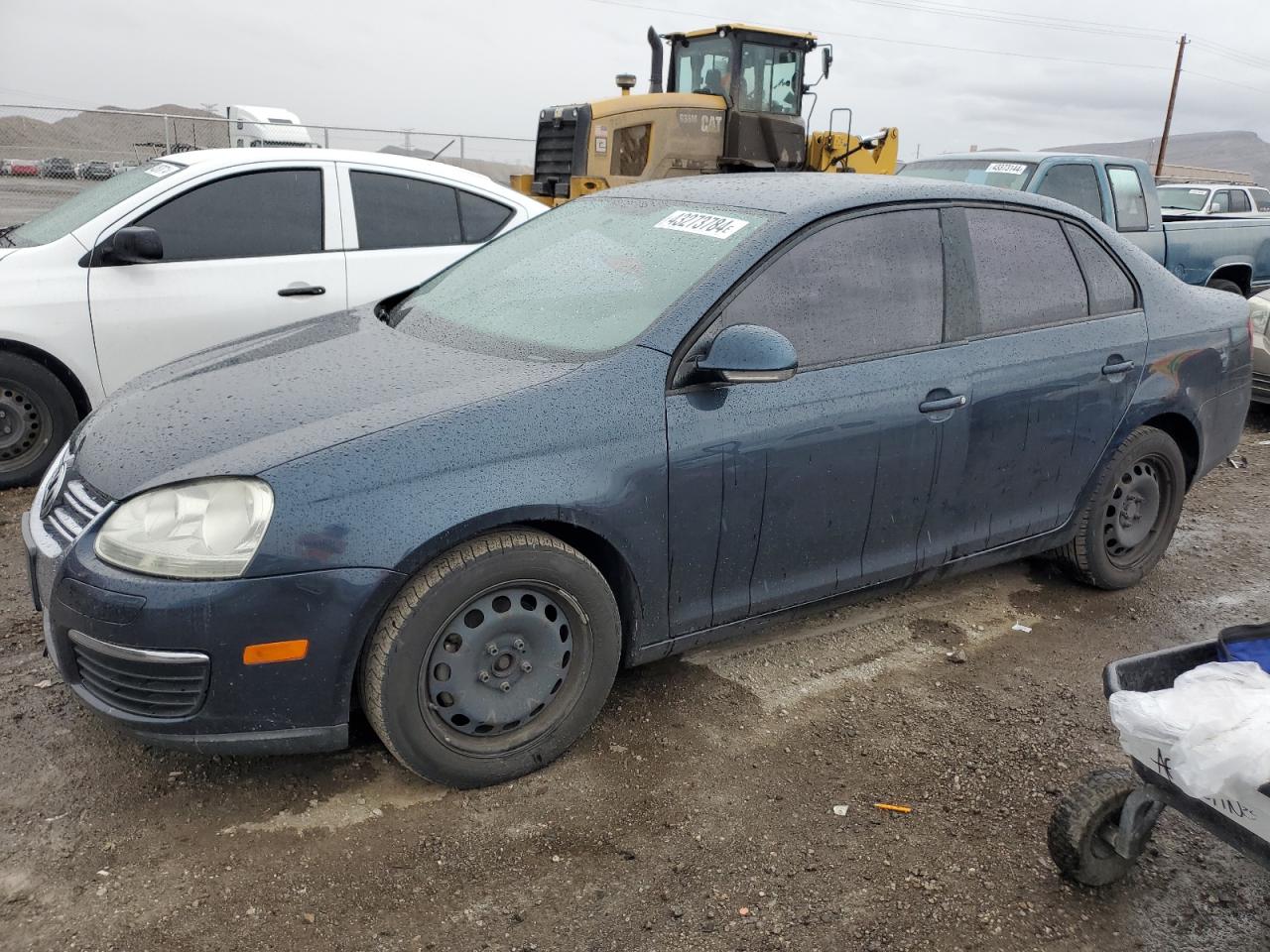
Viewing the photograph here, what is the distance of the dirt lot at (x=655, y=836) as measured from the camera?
7.90 feet

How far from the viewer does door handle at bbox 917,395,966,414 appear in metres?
3.40

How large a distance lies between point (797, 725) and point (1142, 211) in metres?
7.54

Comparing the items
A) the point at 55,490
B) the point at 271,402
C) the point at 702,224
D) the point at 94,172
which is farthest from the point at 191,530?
the point at 94,172

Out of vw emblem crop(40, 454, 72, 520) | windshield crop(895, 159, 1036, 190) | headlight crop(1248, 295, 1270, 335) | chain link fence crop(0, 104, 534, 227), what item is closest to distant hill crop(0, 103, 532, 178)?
chain link fence crop(0, 104, 534, 227)

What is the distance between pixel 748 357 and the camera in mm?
2883

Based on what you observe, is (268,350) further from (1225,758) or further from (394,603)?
(1225,758)

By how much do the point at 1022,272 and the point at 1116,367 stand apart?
0.57 m

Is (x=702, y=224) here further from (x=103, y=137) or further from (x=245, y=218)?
(x=103, y=137)

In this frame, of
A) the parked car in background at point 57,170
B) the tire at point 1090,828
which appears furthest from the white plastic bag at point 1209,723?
the parked car in background at point 57,170

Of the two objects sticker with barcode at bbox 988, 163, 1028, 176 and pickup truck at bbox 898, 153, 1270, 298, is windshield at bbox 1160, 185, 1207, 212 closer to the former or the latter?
pickup truck at bbox 898, 153, 1270, 298

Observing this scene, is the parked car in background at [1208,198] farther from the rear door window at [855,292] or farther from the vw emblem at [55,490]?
the vw emblem at [55,490]

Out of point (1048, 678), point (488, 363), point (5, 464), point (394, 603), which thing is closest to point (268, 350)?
point (488, 363)

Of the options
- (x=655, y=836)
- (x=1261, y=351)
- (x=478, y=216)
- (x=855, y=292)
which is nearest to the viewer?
(x=655, y=836)

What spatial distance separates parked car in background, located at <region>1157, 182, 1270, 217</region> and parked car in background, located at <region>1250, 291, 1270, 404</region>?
242 inches
